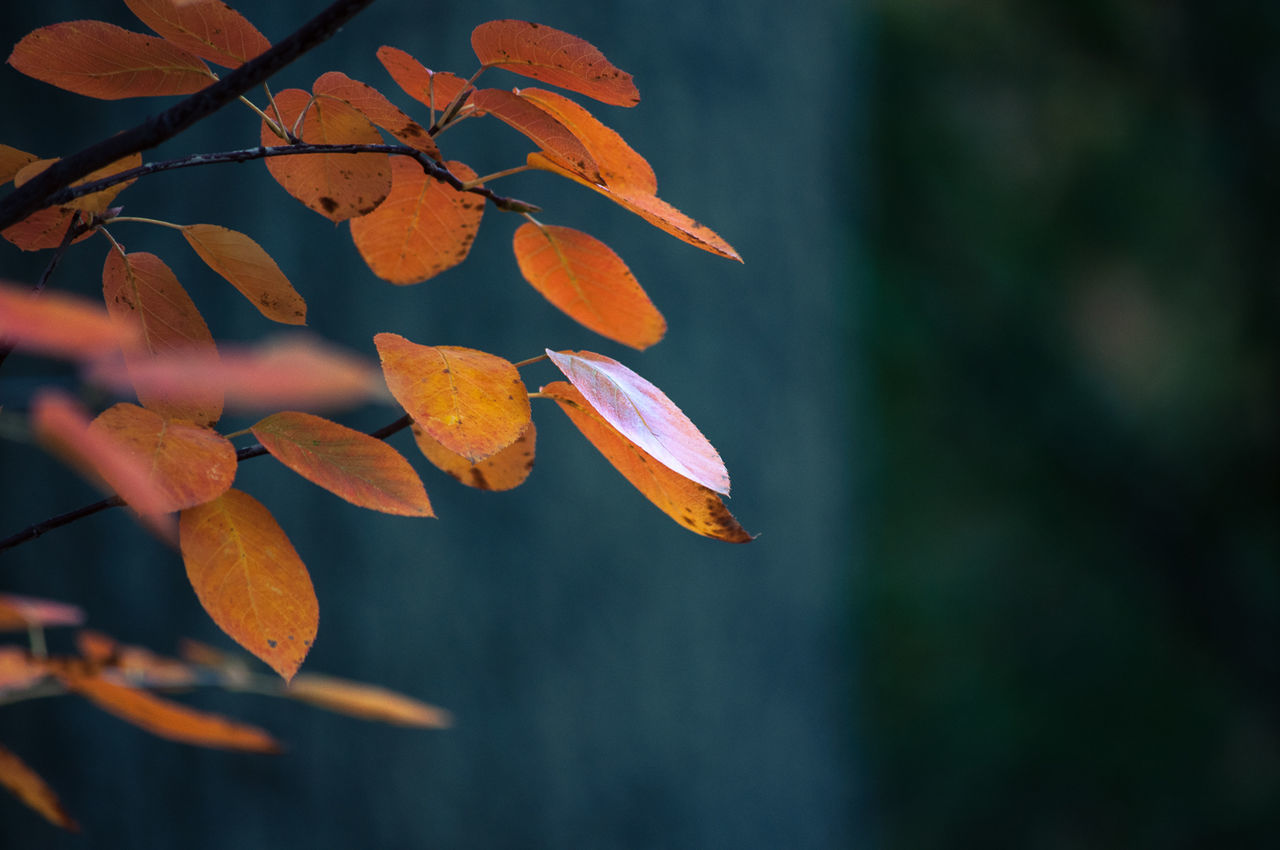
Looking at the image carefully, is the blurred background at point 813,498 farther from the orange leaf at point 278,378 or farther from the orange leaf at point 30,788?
the orange leaf at point 30,788

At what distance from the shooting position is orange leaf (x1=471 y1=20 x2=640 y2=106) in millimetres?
209

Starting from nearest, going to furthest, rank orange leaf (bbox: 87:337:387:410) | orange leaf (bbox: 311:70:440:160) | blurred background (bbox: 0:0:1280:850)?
orange leaf (bbox: 87:337:387:410) < orange leaf (bbox: 311:70:440:160) < blurred background (bbox: 0:0:1280:850)

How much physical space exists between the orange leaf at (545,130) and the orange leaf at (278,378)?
0.08 metres

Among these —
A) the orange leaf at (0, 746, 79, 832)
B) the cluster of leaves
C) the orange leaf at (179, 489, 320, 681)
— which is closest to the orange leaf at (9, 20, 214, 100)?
the cluster of leaves

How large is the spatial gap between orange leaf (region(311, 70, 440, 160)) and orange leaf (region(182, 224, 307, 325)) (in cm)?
4

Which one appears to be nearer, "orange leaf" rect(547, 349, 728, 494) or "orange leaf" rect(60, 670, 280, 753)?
"orange leaf" rect(547, 349, 728, 494)

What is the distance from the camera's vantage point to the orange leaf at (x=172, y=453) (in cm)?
17

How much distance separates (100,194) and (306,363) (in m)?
0.14

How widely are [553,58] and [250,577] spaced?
144mm

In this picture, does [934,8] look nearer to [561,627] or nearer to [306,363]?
[561,627]

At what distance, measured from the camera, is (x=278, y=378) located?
12cm

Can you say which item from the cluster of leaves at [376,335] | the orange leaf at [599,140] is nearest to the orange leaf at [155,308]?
the cluster of leaves at [376,335]

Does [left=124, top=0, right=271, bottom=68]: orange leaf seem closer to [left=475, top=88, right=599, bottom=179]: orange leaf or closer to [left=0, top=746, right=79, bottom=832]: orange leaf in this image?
[left=475, top=88, right=599, bottom=179]: orange leaf

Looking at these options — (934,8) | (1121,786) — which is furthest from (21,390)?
(934,8)
